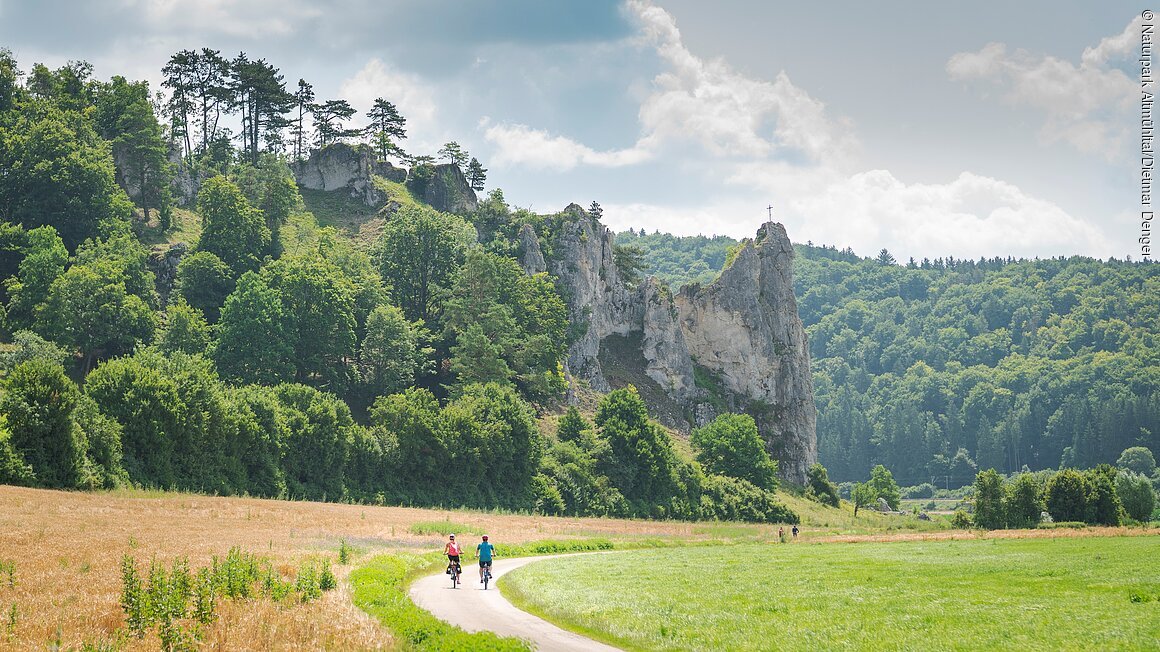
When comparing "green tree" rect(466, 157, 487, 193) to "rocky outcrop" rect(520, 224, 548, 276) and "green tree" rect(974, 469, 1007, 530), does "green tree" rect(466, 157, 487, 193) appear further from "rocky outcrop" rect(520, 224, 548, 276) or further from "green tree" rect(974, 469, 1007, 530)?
"green tree" rect(974, 469, 1007, 530)

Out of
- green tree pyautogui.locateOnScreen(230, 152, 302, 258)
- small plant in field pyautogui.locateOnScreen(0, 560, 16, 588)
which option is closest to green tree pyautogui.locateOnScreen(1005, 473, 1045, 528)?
small plant in field pyautogui.locateOnScreen(0, 560, 16, 588)

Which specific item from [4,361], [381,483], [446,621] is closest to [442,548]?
[446,621]

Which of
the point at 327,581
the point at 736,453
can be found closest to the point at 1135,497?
the point at 736,453

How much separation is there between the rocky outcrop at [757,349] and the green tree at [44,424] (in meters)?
109

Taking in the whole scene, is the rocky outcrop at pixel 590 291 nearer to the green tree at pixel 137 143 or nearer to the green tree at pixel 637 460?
the green tree at pixel 637 460

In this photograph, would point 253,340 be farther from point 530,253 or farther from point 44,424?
point 530,253

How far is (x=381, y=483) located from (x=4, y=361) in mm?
33518

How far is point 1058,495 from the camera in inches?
3730

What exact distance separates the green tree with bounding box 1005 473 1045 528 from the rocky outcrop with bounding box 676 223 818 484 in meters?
60.3

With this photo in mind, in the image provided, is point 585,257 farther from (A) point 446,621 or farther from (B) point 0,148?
(A) point 446,621

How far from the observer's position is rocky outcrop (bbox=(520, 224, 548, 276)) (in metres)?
138

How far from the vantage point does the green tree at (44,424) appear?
61.8 metres

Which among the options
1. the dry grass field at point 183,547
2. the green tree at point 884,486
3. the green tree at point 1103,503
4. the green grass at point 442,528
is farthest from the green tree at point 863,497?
the green grass at point 442,528

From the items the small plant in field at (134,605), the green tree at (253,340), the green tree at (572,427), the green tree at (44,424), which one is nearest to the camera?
the small plant in field at (134,605)
